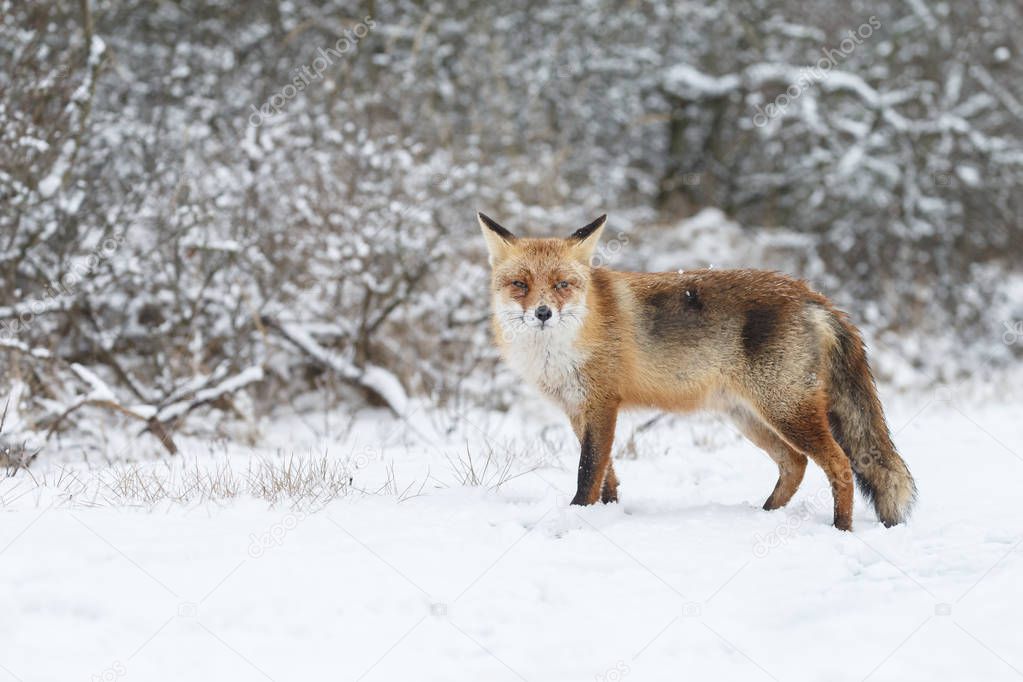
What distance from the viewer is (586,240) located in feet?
16.9

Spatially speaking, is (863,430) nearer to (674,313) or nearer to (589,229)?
(674,313)

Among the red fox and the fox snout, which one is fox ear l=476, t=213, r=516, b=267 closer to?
the red fox

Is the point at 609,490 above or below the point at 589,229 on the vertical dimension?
below

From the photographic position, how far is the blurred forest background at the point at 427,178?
8.76 metres

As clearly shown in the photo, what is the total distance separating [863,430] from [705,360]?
38.0 inches

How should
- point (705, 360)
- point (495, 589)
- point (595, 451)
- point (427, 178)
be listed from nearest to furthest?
point (495, 589), point (595, 451), point (705, 360), point (427, 178)

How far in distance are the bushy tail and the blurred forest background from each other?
5.55 m

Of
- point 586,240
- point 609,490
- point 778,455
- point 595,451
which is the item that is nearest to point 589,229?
point 586,240

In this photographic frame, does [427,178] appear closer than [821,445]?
No

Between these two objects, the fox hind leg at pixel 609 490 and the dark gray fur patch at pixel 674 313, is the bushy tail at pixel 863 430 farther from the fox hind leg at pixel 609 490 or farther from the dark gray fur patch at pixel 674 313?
the fox hind leg at pixel 609 490

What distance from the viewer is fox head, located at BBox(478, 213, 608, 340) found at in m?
4.72

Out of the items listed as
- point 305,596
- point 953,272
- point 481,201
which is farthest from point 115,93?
point 953,272

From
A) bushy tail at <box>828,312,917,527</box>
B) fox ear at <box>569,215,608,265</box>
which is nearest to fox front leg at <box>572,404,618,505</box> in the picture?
fox ear at <box>569,215,608,265</box>

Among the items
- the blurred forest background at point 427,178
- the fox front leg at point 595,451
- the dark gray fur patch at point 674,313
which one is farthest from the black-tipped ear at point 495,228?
the blurred forest background at point 427,178
